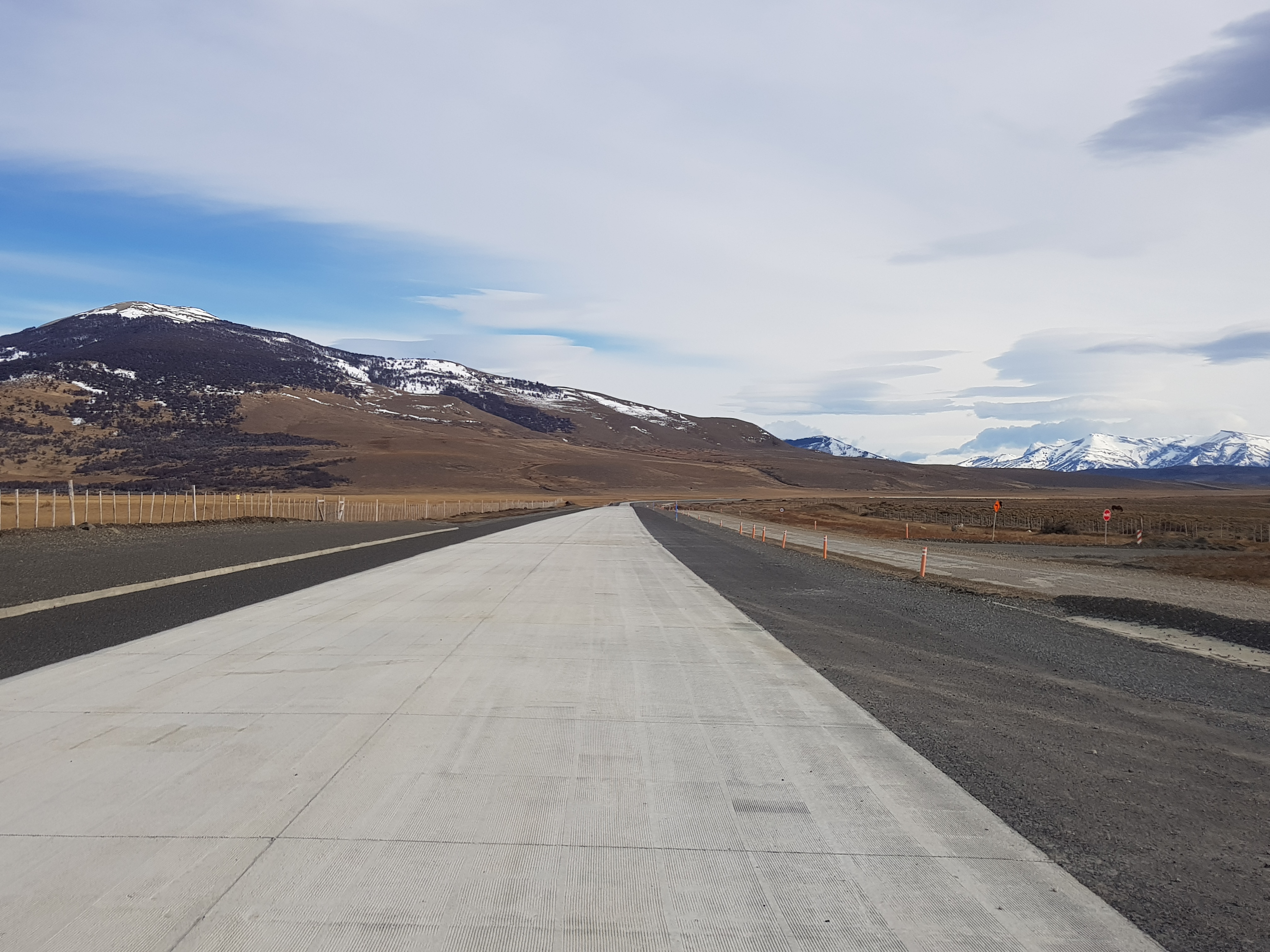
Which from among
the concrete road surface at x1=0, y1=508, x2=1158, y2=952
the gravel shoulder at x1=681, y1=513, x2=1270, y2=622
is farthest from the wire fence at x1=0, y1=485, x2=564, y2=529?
the gravel shoulder at x1=681, y1=513, x2=1270, y2=622

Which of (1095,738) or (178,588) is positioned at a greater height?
(178,588)

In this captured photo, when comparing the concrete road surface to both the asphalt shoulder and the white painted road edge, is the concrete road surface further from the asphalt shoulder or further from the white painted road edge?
the white painted road edge

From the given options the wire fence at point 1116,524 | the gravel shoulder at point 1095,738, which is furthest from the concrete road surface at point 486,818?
the wire fence at point 1116,524

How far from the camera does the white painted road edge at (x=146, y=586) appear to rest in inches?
504

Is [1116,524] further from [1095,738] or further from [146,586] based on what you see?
[1095,738]

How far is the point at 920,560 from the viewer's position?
30531 millimetres

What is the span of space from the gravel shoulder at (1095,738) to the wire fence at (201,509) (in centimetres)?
2886

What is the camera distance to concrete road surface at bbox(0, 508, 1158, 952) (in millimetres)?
3703

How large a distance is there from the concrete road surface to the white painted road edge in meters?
4.83

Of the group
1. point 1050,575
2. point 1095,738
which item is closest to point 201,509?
point 1050,575

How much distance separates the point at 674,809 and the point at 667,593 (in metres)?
11.5

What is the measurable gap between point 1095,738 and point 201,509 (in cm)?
Answer: 6248

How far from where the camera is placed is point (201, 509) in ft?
198

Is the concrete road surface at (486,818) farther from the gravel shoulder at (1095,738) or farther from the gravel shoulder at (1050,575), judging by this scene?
the gravel shoulder at (1050,575)
